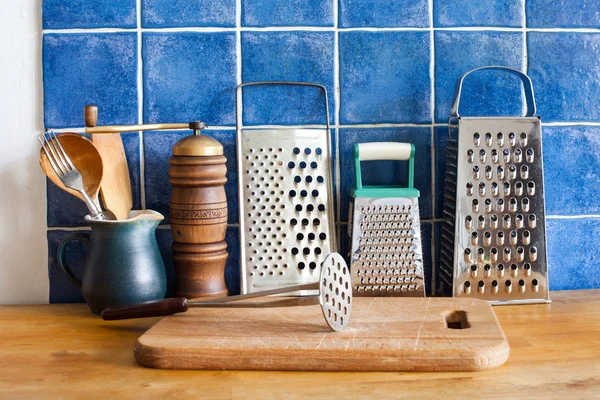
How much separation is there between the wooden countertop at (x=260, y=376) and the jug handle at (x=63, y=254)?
12cm

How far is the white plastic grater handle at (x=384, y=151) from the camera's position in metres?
1.12

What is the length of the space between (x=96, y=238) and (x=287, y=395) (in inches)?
17.6

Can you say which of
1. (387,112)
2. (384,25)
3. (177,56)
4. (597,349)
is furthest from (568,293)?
(177,56)

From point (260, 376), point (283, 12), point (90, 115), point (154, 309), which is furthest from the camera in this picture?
point (283, 12)

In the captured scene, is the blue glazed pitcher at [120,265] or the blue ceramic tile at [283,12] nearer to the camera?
the blue glazed pitcher at [120,265]

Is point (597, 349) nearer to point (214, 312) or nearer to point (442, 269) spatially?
point (442, 269)

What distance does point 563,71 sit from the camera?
1.19 m

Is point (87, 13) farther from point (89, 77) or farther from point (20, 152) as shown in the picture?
point (20, 152)

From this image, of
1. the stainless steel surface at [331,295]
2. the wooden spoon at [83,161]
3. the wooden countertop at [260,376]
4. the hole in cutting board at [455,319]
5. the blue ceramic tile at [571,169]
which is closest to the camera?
the wooden countertop at [260,376]

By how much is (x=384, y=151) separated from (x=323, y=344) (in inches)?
15.9

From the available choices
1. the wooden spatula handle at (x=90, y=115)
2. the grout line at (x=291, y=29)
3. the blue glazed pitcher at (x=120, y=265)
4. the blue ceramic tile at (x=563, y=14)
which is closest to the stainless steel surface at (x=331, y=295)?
the blue glazed pitcher at (x=120, y=265)

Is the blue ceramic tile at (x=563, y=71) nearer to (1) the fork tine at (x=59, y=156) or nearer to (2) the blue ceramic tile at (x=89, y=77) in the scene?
(2) the blue ceramic tile at (x=89, y=77)

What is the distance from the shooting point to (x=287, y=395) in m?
0.75

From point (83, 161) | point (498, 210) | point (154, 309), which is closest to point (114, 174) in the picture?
point (83, 161)
